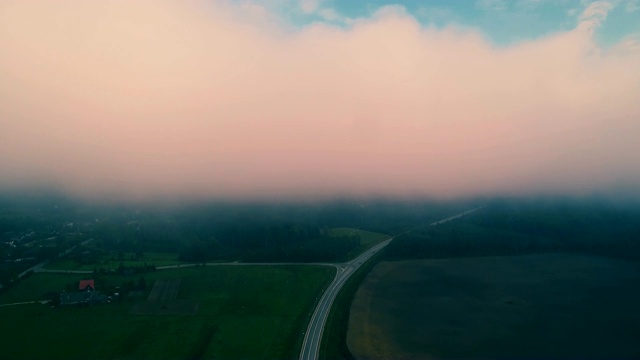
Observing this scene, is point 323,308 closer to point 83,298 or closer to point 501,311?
point 501,311

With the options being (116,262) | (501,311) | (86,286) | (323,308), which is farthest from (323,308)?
(116,262)

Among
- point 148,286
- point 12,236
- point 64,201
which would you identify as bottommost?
point 148,286

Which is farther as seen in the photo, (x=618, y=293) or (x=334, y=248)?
(x=334, y=248)

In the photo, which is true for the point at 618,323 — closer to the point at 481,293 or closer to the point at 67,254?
the point at 481,293

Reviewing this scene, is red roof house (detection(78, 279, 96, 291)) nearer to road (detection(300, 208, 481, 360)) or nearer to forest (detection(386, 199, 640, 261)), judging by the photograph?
road (detection(300, 208, 481, 360))

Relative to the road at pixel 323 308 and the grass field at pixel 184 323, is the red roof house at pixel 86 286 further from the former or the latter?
the road at pixel 323 308

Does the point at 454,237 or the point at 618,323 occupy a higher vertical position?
the point at 454,237

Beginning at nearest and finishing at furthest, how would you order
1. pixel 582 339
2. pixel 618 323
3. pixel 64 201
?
pixel 582 339, pixel 618 323, pixel 64 201

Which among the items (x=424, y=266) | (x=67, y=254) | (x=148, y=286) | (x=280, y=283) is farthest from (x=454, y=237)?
(x=67, y=254)
